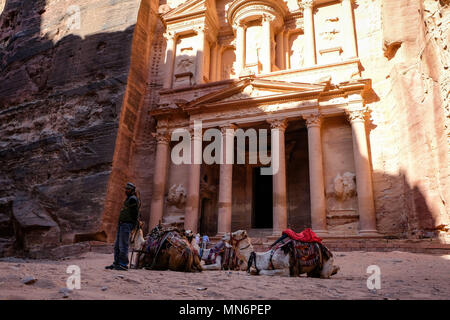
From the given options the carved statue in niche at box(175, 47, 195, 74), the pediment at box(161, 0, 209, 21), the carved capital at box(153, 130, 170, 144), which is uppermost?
the pediment at box(161, 0, 209, 21)

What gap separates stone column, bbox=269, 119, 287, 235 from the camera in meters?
13.9

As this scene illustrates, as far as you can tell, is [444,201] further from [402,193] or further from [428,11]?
[428,11]

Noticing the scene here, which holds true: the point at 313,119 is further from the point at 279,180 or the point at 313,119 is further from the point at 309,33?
the point at 309,33

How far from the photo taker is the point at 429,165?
11.3 metres

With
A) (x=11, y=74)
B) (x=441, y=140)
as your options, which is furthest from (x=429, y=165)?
(x=11, y=74)

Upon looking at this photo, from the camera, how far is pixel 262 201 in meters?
18.1

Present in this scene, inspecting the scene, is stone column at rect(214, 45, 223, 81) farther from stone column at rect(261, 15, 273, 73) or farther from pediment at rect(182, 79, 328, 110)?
pediment at rect(182, 79, 328, 110)

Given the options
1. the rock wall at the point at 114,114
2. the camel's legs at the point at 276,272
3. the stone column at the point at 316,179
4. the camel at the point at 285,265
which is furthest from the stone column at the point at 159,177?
the camel's legs at the point at 276,272

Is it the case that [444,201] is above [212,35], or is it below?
below

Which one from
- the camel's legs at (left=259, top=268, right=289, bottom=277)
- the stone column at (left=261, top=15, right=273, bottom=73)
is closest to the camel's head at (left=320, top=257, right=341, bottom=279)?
the camel's legs at (left=259, top=268, right=289, bottom=277)

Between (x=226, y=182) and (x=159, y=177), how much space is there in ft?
12.0

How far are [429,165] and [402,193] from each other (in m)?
2.07

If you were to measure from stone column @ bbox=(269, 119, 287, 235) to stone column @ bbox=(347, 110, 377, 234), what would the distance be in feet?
9.80

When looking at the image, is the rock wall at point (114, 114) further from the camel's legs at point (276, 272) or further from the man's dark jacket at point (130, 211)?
the man's dark jacket at point (130, 211)
